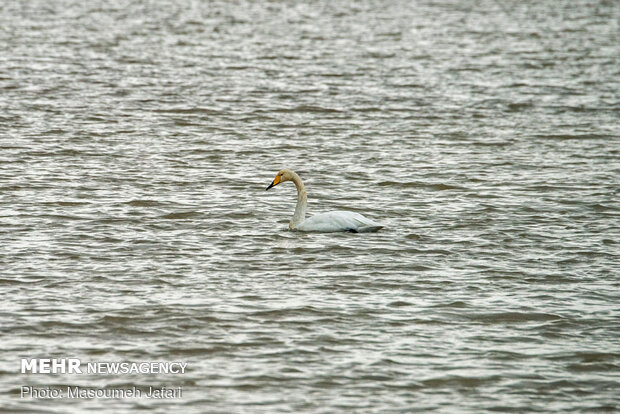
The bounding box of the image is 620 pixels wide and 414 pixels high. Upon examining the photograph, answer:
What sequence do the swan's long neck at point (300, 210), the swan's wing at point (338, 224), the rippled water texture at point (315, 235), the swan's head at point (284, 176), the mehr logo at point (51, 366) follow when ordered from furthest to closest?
the swan's head at point (284, 176), the swan's long neck at point (300, 210), the swan's wing at point (338, 224), the rippled water texture at point (315, 235), the mehr logo at point (51, 366)

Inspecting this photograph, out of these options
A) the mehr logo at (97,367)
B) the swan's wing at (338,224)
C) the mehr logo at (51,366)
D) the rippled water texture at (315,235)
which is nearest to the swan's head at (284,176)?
the rippled water texture at (315,235)

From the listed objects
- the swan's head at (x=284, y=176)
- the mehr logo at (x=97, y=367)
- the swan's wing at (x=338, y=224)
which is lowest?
the mehr logo at (x=97, y=367)

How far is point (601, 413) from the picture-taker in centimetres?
936

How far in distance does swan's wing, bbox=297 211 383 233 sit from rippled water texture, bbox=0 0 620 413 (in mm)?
108

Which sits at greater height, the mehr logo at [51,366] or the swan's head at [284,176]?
the swan's head at [284,176]

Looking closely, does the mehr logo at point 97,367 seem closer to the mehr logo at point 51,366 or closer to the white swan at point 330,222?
the mehr logo at point 51,366

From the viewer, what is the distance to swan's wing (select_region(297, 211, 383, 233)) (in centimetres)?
1462

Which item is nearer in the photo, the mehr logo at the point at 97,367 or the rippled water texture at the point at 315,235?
the mehr logo at the point at 97,367

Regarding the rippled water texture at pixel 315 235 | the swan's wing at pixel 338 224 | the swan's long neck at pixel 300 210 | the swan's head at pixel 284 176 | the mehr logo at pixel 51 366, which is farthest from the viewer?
the swan's head at pixel 284 176

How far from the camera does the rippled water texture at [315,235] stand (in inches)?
396

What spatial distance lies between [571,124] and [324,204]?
823 cm

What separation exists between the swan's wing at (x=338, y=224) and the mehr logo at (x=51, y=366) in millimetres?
5083

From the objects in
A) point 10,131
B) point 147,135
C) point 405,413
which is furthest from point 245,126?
point 405,413

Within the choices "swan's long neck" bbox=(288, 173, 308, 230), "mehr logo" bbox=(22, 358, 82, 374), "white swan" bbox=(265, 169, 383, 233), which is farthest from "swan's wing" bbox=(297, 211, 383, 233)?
"mehr logo" bbox=(22, 358, 82, 374)
